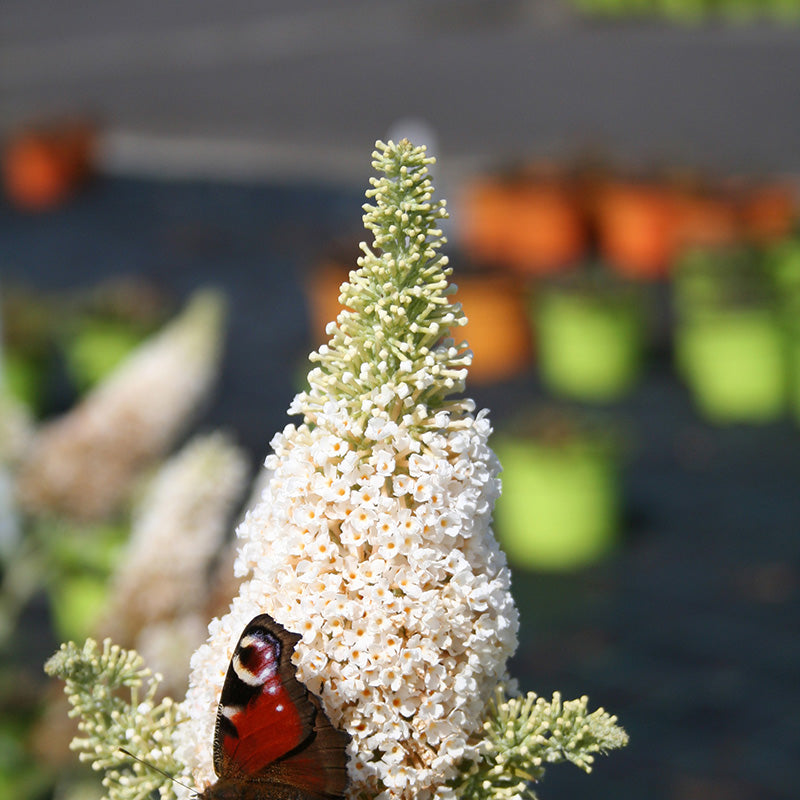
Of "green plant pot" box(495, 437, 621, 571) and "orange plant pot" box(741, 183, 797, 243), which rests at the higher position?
"orange plant pot" box(741, 183, 797, 243)

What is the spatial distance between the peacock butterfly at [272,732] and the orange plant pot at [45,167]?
16.2m

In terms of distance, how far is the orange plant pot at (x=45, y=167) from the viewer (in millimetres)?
16891

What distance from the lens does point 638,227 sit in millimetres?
12477

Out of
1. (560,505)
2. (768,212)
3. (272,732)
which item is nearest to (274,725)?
(272,732)

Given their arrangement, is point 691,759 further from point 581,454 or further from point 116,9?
point 116,9

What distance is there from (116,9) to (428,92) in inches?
286

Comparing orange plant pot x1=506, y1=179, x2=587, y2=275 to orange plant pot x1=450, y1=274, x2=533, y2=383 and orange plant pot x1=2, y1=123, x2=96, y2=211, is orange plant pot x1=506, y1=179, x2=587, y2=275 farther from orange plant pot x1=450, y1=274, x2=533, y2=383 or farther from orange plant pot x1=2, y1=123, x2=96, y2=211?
orange plant pot x1=2, y1=123, x2=96, y2=211

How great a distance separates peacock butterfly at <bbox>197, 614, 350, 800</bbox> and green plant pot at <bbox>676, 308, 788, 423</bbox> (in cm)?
828

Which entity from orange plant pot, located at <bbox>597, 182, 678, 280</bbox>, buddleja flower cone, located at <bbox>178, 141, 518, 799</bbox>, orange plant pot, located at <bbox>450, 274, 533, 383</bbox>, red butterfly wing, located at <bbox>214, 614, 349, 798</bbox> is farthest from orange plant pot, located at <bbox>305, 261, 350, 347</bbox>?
red butterfly wing, located at <bbox>214, 614, 349, 798</bbox>

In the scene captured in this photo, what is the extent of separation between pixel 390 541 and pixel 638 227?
449 inches

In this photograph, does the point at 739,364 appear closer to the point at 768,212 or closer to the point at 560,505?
the point at 560,505

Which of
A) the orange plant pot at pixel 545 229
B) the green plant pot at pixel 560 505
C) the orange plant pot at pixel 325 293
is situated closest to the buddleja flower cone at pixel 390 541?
the green plant pot at pixel 560 505

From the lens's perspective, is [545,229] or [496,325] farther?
[545,229]

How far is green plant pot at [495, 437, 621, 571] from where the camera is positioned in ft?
25.1
